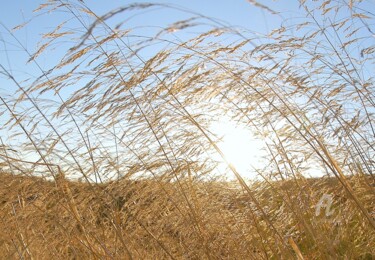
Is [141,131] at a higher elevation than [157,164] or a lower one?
higher

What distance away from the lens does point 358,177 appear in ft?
7.72

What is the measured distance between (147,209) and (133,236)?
9.2 inches

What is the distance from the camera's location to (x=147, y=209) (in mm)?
2617

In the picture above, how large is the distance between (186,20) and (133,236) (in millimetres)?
1572

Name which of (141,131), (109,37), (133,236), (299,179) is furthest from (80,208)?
(299,179)

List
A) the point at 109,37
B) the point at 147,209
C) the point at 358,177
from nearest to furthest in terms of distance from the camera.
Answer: the point at 109,37 → the point at 358,177 → the point at 147,209

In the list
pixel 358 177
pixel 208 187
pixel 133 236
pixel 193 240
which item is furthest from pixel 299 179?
pixel 133 236

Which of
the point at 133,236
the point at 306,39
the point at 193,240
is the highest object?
the point at 306,39

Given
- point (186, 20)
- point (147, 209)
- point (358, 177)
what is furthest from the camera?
point (147, 209)

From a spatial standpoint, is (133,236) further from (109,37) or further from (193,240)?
(109,37)

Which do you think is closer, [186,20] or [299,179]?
[186,20]

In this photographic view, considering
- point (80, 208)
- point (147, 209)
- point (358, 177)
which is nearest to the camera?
point (358, 177)

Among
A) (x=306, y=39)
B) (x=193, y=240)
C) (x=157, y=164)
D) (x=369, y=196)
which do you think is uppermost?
(x=306, y=39)

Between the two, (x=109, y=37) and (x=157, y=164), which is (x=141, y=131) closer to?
(x=157, y=164)
